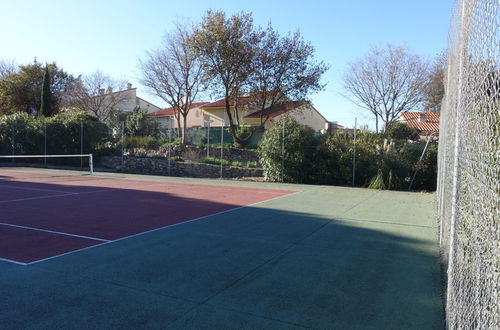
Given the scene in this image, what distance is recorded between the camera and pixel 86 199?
40.4 feet

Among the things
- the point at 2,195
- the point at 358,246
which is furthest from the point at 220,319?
the point at 2,195

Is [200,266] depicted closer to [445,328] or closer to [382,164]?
[445,328]

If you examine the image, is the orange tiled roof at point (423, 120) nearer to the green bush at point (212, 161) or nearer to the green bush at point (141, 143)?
the green bush at point (212, 161)

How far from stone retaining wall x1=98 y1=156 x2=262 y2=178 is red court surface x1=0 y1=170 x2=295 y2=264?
382cm

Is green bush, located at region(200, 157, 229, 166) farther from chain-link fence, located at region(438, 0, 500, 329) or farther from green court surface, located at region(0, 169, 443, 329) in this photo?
chain-link fence, located at region(438, 0, 500, 329)

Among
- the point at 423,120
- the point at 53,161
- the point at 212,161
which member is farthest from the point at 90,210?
the point at 423,120

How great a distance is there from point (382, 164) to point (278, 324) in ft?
45.2

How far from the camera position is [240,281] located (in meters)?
5.16

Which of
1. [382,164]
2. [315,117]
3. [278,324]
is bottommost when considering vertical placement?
[278,324]

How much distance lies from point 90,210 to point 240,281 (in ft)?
21.5

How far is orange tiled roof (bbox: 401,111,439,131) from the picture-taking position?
33.1m

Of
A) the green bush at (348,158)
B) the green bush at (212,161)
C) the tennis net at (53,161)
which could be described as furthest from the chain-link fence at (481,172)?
the tennis net at (53,161)

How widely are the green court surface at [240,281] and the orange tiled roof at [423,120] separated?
1074 inches

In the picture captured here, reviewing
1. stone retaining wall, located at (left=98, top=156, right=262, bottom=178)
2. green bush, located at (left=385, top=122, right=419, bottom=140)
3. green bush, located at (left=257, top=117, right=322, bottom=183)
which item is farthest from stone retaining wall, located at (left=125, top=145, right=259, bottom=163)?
green bush, located at (left=385, top=122, right=419, bottom=140)
